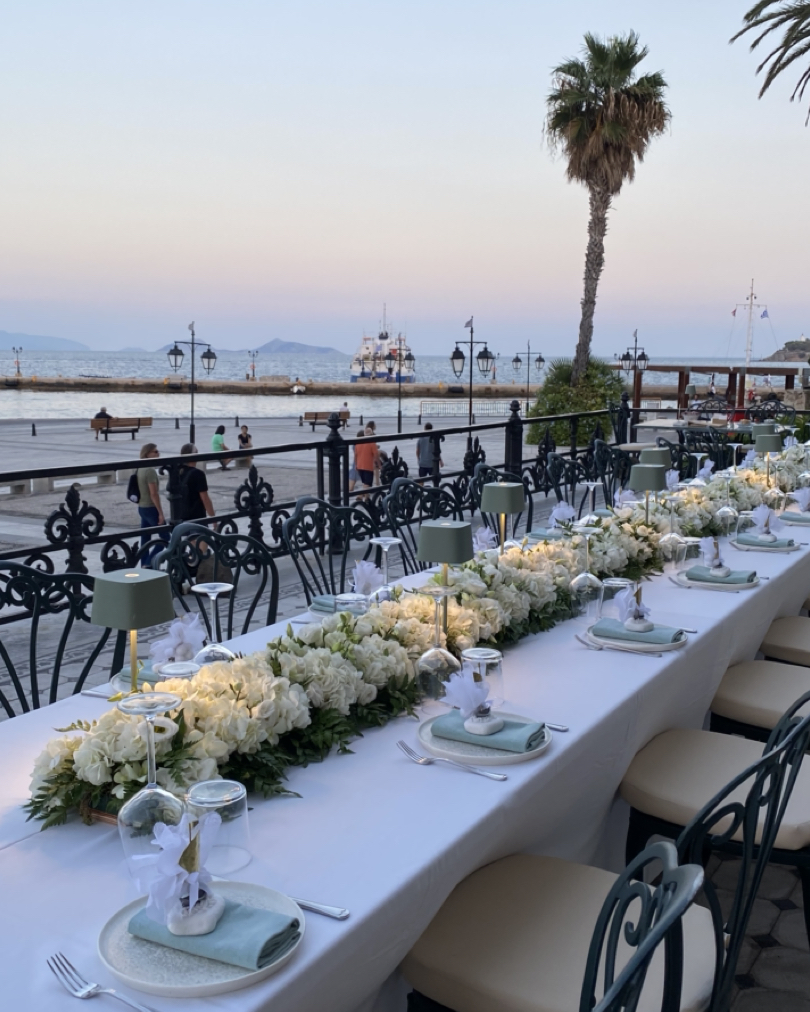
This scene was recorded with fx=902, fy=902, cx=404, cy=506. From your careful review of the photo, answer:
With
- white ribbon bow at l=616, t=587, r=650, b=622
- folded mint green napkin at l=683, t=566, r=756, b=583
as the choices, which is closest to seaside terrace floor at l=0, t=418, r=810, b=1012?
white ribbon bow at l=616, t=587, r=650, b=622

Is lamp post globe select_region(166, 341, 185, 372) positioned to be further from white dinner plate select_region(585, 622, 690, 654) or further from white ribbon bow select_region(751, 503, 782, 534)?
white dinner plate select_region(585, 622, 690, 654)

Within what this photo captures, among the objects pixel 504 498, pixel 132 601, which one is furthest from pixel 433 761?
pixel 504 498

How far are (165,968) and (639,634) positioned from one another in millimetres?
2065

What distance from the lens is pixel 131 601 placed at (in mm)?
1953

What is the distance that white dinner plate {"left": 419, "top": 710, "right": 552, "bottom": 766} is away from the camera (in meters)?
2.08

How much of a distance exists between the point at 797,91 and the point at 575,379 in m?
7.17

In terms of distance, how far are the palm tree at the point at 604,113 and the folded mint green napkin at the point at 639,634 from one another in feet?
60.1

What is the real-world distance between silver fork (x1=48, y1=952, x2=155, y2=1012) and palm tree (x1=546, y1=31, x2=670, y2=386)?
20.2 m

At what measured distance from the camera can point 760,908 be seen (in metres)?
3.07

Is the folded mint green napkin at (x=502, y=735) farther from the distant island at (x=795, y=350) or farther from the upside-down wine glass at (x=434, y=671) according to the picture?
the distant island at (x=795, y=350)

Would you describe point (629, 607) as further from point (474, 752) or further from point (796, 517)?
point (796, 517)

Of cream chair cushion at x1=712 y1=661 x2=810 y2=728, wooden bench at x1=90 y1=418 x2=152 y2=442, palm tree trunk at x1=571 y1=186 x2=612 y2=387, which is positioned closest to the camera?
cream chair cushion at x1=712 y1=661 x2=810 y2=728

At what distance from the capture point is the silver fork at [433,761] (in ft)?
6.64

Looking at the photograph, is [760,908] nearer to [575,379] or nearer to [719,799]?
[719,799]
